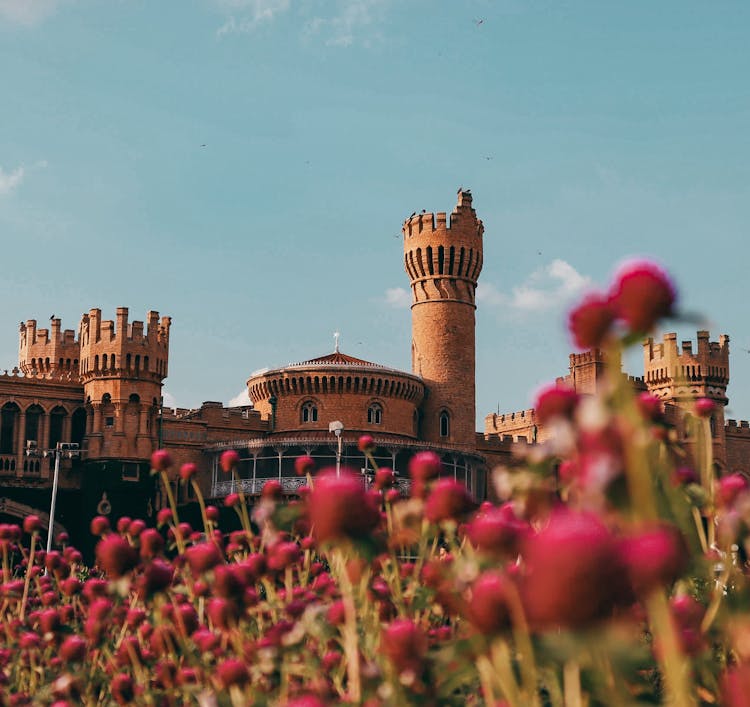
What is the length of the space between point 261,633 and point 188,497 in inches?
1860

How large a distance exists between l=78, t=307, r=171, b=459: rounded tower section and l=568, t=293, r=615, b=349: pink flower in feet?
157

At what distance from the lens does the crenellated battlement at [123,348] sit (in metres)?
51.2

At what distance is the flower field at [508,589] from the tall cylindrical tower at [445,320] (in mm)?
48601

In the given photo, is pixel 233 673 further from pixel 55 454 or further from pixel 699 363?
pixel 699 363

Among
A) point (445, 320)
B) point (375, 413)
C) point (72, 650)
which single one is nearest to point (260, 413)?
point (375, 413)

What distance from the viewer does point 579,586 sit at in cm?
247

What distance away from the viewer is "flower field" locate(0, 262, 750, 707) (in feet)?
8.71

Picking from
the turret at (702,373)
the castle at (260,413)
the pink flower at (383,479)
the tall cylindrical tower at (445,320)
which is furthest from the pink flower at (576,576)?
the turret at (702,373)

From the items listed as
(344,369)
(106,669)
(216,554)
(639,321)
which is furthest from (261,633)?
(344,369)

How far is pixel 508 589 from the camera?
3314 mm

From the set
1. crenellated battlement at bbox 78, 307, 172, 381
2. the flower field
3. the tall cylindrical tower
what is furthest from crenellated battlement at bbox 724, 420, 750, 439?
the flower field

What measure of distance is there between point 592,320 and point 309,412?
51.2 metres

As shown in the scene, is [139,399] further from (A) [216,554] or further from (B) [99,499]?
(A) [216,554]

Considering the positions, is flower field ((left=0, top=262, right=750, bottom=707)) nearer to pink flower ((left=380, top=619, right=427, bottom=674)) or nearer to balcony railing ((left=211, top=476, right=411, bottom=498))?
pink flower ((left=380, top=619, right=427, bottom=674))
